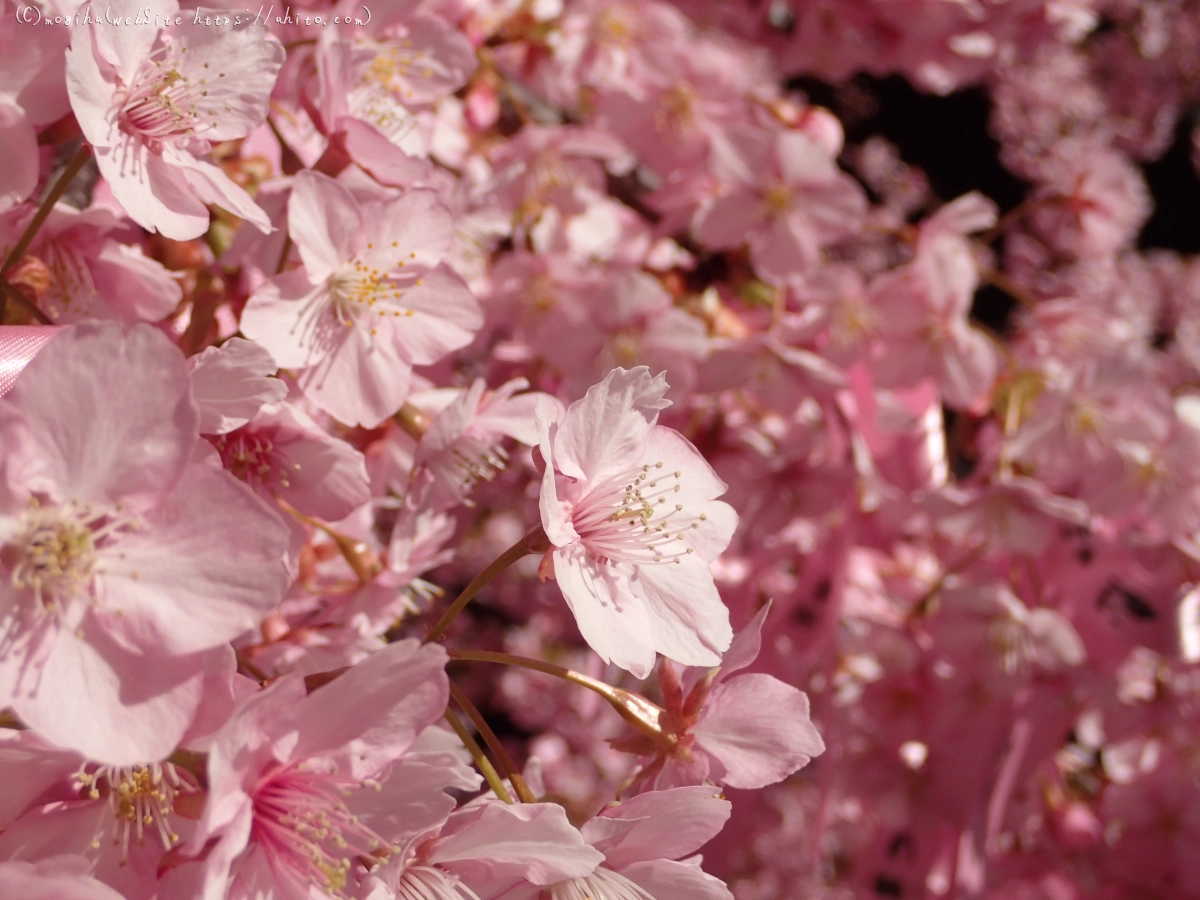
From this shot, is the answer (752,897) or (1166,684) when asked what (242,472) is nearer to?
(1166,684)

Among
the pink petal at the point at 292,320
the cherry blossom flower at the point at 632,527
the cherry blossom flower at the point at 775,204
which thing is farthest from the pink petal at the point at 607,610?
the cherry blossom flower at the point at 775,204

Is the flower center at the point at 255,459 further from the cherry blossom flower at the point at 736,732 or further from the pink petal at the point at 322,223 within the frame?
the cherry blossom flower at the point at 736,732

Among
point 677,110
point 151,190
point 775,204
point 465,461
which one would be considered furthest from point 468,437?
point 677,110

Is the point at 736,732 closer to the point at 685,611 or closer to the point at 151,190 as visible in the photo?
the point at 685,611

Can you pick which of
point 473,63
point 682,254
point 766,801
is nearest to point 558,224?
point 682,254

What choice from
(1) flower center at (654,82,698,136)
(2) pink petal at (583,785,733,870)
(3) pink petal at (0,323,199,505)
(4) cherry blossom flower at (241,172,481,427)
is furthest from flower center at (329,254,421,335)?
(1) flower center at (654,82,698,136)

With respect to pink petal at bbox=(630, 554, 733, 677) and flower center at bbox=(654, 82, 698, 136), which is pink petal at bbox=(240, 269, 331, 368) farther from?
flower center at bbox=(654, 82, 698, 136)
